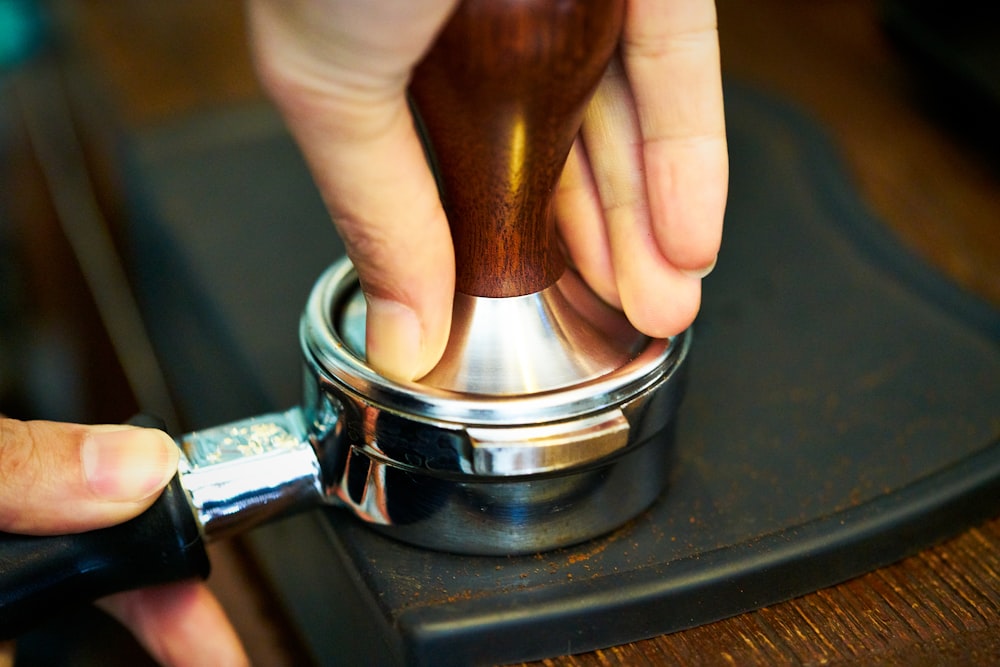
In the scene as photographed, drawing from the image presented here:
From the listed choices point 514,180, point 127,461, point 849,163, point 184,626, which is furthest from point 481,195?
point 849,163

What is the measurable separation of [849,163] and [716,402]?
0.35 metres

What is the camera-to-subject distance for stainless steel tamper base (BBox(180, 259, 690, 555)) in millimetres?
390

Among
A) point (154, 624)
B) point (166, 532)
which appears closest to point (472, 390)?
point (166, 532)

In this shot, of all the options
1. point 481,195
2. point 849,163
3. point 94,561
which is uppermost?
point 481,195

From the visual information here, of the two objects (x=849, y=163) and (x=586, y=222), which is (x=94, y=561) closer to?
(x=586, y=222)

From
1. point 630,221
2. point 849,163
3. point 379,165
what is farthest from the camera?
point 849,163

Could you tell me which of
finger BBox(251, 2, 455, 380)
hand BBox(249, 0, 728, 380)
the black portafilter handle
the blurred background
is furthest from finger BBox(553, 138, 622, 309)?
the blurred background

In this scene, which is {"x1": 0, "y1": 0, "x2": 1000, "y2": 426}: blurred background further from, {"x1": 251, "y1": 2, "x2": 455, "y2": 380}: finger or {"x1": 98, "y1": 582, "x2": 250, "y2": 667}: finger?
{"x1": 251, "y1": 2, "x2": 455, "y2": 380}: finger

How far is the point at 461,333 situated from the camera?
1.36ft

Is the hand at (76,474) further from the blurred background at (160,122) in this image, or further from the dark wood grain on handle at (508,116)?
the blurred background at (160,122)

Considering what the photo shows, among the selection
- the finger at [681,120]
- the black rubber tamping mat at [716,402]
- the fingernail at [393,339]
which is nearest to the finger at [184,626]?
the black rubber tamping mat at [716,402]

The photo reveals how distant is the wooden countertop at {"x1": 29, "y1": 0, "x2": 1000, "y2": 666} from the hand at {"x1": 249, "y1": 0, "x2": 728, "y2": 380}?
0.46 feet

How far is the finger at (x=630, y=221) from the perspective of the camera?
437mm

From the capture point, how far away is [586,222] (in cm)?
48
